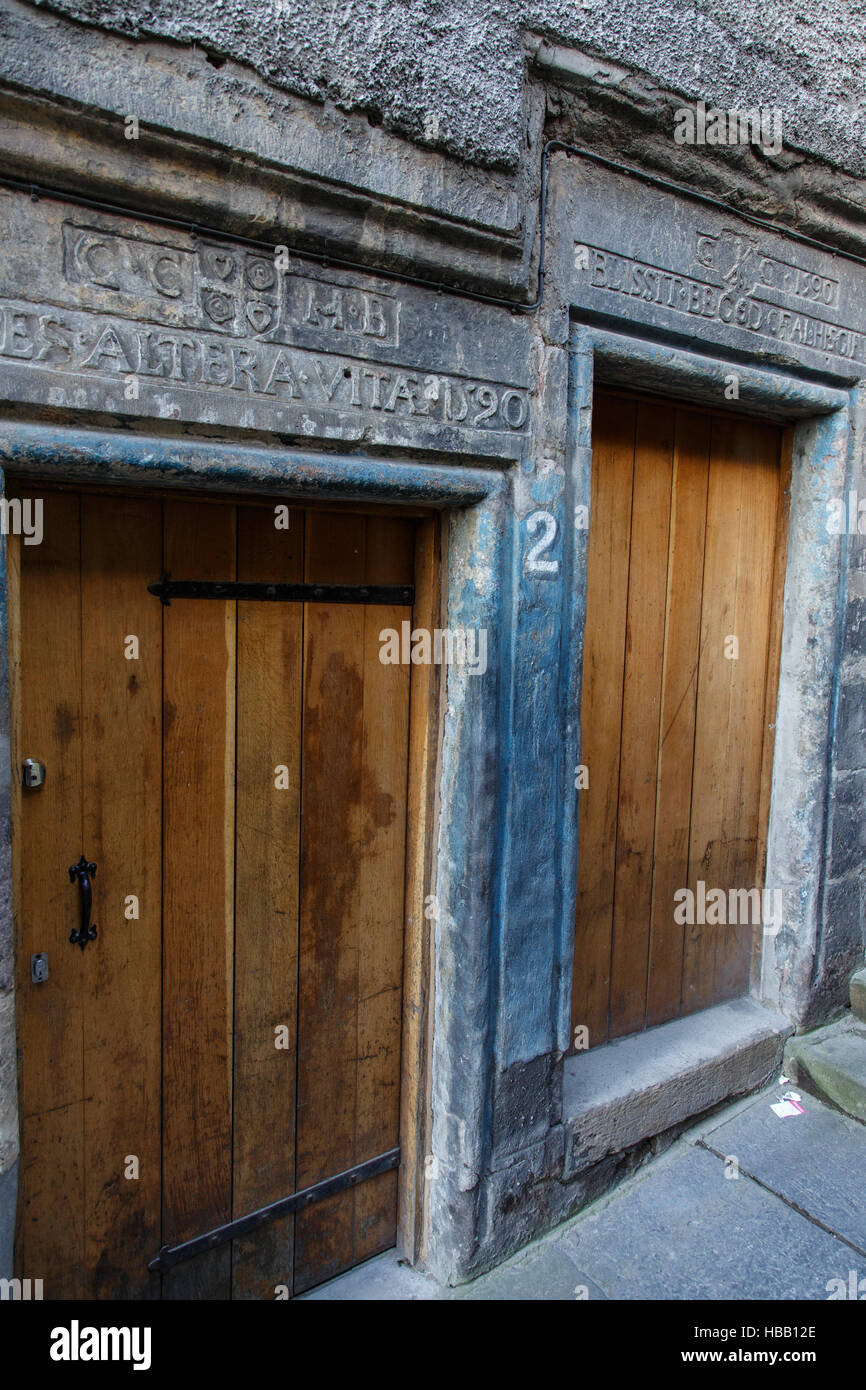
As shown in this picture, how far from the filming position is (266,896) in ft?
7.02

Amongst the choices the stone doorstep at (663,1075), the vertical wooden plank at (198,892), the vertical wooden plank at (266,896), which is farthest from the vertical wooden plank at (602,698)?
the vertical wooden plank at (198,892)

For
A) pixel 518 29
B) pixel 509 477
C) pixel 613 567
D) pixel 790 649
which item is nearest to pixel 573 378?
pixel 509 477

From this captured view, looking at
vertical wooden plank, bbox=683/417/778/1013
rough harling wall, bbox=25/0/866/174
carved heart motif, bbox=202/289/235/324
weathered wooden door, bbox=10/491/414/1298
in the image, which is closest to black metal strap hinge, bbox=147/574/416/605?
weathered wooden door, bbox=10/491/414/1298

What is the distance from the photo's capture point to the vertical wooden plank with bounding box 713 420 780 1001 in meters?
2.96

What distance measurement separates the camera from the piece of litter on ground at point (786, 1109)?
289cm

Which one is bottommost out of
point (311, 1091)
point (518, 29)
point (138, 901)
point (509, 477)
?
point (311, 1091)

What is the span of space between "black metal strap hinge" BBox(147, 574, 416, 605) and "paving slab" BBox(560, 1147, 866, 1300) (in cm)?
191

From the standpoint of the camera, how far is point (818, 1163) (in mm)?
2662

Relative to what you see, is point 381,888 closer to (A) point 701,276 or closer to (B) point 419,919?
(B) point 419,919

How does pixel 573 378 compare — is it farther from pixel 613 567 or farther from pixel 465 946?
pixel 465 946

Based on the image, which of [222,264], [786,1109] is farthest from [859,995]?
[222,264]

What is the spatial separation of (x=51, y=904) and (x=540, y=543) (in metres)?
1.44

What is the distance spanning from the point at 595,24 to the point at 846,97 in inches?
41.7

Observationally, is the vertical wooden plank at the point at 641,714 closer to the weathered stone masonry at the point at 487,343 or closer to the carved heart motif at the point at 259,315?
the weathered stone masonry at the point at 487,343
